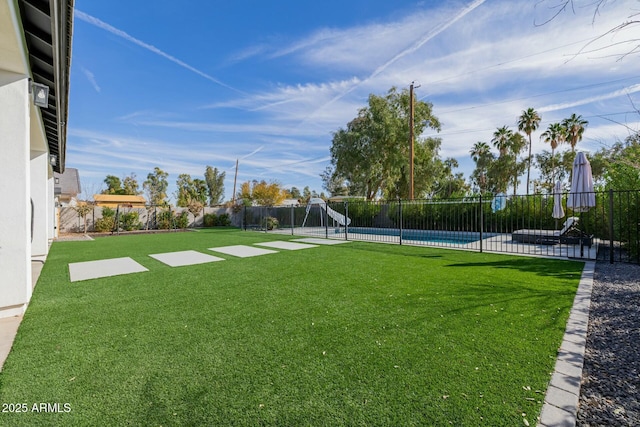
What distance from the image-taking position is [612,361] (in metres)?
2.39

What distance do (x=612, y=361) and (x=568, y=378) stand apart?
27.0 inches

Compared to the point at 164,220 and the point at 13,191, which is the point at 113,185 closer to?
the point at 164,220

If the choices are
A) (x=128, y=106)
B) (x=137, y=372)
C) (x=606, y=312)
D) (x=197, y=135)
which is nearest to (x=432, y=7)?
(x=606, y=312)

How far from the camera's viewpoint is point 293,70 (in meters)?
15.6

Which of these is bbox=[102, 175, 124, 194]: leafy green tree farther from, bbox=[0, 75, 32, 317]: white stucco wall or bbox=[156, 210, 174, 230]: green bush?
bbox=[0, 75, 32, 317]: white stucco wall

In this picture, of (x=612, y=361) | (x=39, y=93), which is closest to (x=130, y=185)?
(x=39, y=93)

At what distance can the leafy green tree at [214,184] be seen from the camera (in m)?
42.3

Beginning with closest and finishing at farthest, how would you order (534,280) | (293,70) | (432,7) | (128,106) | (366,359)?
(366,359) → (534,280) → (432,7) → (293,70) → (128,106)

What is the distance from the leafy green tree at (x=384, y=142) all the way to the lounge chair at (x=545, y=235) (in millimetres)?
11761

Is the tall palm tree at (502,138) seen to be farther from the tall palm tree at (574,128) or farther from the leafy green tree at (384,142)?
the leafy green tree at (384,142)

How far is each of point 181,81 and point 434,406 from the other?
61.3ft

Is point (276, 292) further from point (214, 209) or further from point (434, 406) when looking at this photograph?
point (214, 209)

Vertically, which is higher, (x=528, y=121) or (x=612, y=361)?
(x=528, y=121)

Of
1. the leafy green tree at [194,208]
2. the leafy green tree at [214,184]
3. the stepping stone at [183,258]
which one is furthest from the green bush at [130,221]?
the leafy green tree at [214,184]
